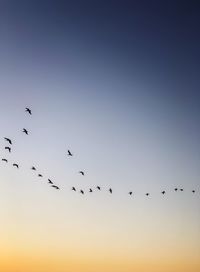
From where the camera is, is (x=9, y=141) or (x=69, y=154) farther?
(x=69, y=154)

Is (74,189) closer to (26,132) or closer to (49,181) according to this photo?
(49,181)

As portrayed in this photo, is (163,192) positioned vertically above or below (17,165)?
above

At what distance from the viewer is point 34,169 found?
59375 mm

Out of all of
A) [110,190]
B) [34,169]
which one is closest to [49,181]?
[34,169]

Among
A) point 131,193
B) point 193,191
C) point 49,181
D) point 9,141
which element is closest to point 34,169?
point 49,181

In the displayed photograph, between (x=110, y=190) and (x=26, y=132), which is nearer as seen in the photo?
(x=26, y=132)

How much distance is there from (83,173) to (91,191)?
11.2 feet

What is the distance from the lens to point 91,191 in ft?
205

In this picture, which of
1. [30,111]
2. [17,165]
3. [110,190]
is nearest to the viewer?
[30,111]

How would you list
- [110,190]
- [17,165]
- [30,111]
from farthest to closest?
[110,190] → [17,165] → [30,111]

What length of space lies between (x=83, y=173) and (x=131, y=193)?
7615mm

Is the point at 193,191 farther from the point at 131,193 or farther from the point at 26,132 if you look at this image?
the point at 26,132

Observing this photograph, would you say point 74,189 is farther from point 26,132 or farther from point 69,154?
point 26,132

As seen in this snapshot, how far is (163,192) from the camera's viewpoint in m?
63.8
